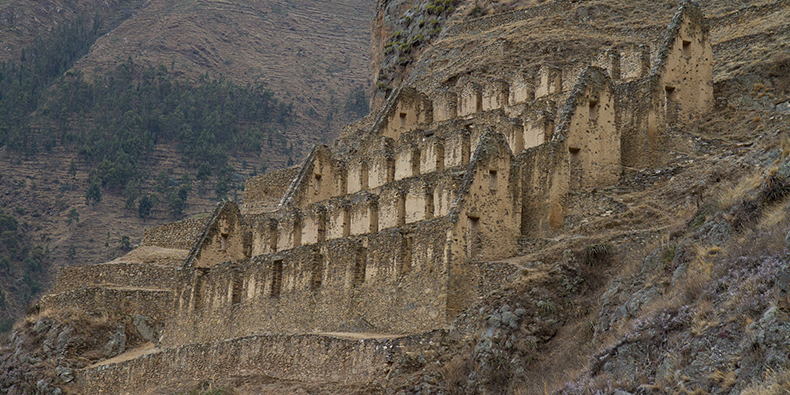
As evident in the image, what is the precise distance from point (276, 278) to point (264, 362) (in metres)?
5.41

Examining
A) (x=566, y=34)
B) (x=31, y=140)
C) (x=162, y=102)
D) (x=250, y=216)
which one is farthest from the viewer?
(x=162, y=102)

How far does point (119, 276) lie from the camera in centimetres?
3919

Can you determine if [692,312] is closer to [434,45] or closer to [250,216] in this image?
[250,216]

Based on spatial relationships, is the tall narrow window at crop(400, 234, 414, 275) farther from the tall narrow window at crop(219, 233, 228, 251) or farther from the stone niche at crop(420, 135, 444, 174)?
the tall narrow window at crop(219, 233, 228, 251)

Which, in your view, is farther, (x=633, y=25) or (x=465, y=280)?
(x=633, y=25)

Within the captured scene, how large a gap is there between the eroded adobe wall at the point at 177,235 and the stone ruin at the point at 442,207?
5.73m

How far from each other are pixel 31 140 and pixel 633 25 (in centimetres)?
7496

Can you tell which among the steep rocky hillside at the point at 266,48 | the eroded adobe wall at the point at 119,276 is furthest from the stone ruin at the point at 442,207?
the steep rocky hillside at the point at 266,48

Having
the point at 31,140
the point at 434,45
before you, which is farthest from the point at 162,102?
the point at 434,45

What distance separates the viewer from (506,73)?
132ft

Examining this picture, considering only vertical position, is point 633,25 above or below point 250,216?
above

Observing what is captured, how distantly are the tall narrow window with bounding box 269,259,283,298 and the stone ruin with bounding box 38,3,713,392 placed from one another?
0.04 meters

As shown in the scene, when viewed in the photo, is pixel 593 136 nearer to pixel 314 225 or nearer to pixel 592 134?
pixel 592 134

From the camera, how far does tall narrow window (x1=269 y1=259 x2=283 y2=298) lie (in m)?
31.2
